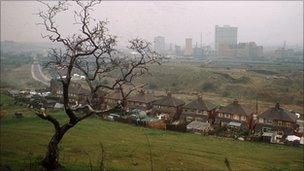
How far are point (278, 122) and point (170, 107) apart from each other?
14.6m

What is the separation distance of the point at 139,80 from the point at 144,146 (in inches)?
2701

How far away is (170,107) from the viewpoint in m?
49.5

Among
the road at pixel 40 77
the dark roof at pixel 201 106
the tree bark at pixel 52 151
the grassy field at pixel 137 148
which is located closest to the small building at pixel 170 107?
the dark roof at pixel 201 106

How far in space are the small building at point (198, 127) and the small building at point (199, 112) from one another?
11.0 ft

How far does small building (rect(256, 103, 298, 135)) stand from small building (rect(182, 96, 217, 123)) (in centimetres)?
660

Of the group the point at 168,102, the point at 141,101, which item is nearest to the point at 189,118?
the point at 168,102

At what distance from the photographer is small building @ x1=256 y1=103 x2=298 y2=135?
41531 mm

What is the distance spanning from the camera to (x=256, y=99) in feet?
251

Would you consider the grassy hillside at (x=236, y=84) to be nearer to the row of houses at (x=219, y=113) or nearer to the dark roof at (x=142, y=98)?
the row of houses at (x=219, y=113)

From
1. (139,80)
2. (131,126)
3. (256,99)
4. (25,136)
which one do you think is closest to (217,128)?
→ (131,126)

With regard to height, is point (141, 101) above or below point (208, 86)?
above

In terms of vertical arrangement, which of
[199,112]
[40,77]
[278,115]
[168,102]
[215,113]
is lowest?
[215,113]

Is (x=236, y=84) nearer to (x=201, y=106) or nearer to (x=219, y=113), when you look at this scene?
(x=201, y=106)

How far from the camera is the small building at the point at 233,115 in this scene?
145 feet
